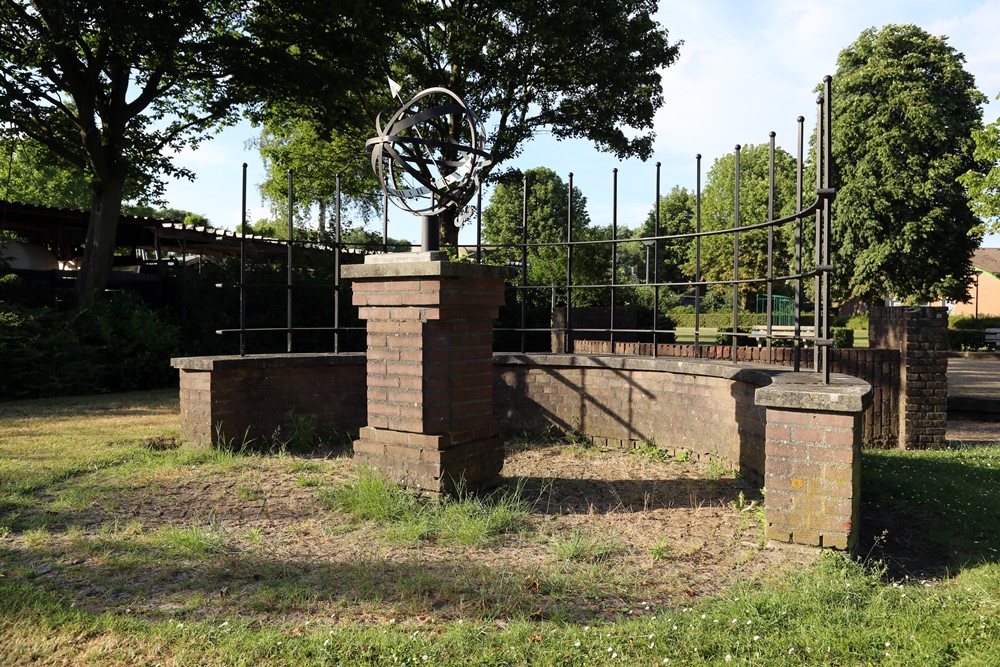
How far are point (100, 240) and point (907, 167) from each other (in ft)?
84.8

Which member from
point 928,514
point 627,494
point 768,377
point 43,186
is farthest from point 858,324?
point 43,186

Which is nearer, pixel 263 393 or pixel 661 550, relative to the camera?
pixel 661 550

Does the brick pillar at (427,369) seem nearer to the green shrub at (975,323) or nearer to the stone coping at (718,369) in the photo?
the stone coping at (718,369)

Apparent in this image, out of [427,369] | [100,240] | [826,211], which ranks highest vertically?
[100,240]

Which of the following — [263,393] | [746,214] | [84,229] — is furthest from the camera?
[746,214]

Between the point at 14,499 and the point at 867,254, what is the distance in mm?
26690

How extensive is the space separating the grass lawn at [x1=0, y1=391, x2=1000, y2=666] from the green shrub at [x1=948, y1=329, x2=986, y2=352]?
71.7 ft

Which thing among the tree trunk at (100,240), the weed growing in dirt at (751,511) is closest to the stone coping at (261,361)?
the weed growing in dirt at (751,511)

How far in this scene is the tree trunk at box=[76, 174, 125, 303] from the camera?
1244cm

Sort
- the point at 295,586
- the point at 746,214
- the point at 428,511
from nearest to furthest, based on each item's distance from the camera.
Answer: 1. the point at 295,586
2. the point at 428,511
3. the point at 746,214

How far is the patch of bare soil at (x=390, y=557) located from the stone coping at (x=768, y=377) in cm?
85

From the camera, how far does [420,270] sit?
471 centimetres

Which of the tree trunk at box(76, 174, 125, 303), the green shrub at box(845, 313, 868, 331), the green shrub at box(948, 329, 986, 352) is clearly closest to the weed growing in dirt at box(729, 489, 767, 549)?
the tree trunk at box(76, 174, 125, 303)

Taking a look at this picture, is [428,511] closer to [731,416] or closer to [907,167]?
[731,416]
